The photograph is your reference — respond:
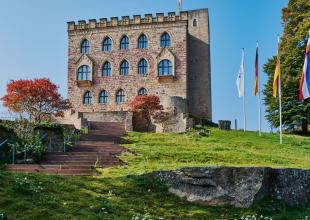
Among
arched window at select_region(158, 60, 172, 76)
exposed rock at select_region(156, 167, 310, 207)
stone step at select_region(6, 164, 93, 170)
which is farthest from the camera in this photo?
arched window at select_region(158, 60, 172, 76)

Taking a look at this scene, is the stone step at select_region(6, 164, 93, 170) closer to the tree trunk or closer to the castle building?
the tree trunk

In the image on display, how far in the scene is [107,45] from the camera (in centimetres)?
4788

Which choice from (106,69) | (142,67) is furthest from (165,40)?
(106,69)

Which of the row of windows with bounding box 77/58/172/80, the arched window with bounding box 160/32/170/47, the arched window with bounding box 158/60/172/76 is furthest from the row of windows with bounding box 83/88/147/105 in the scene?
the arched window with bounding box 160/32/170/47

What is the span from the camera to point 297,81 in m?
39.3

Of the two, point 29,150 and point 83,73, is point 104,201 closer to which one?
point 29,150

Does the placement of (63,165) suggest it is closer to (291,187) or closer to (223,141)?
(291,187)

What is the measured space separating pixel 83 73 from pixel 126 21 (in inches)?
258

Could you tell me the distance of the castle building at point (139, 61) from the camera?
45.5 meters

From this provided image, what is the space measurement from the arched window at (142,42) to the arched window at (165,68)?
2536 mm

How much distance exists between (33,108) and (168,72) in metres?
14.3

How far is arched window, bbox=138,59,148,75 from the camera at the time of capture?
46.2 m

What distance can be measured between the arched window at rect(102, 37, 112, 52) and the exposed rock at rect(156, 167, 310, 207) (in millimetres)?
35078

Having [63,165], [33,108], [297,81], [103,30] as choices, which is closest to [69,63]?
[103,30]
